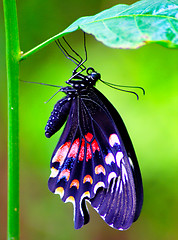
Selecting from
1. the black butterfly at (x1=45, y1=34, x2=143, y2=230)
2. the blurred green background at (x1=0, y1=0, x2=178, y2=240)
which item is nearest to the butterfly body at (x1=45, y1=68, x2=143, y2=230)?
the black butterfly at (x1=45, y1=34, x2=143, y2=230)

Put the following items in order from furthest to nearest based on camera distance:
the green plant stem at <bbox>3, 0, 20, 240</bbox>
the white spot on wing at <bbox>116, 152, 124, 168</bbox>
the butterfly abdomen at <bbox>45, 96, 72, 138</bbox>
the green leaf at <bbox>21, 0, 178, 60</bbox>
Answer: the butterfly abdomen at <bbox>45, 96, 72, 138</bbox>, the white spot on wing at <bbox>116, 152, 124, 168</bbox>, the green plant stem at <bbox>3, 0, 20, 240</bbox>, the green leaf at <bbox>21, 0, 178, 60</bbox>

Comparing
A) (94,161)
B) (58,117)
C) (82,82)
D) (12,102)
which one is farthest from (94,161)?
(12,102)

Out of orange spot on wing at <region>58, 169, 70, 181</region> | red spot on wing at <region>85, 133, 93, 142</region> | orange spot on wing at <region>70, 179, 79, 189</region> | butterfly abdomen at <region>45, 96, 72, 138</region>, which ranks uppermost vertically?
butterfly abdomen at <region>45, 96, 72, 138</region>

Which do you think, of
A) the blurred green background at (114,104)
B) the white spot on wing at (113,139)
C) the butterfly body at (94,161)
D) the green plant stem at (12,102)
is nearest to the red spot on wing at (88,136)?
the butterfly body at (94,161)

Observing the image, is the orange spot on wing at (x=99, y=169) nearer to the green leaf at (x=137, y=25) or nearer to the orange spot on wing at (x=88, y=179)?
the orange spot on wing at (x=88, y=179)

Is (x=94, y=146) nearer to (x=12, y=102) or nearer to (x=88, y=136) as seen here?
(x=88, y=136)

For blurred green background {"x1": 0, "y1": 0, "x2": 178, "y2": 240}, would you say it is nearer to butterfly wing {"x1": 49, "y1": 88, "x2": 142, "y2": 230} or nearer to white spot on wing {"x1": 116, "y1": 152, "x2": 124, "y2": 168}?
butterfly wing {"x1": 49, "y1": 88, "x2": 142, "y2": 230}
